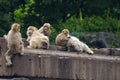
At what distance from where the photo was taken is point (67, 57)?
1529cm

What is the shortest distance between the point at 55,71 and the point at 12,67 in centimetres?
91

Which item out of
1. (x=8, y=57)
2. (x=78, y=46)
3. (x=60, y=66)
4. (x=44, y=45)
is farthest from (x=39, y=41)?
(x=8, y=57)

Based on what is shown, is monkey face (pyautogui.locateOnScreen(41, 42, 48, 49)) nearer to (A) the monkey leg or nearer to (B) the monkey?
(B) the monkey

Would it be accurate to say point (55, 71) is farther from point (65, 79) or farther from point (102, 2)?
point (102, 2)

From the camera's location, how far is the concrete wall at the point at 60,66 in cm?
1489

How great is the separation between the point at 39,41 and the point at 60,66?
1309 millimetres

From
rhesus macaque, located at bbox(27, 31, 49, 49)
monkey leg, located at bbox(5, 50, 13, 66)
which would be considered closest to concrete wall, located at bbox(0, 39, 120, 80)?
monkey leg, located at bbox(5, 50, 13, 66)

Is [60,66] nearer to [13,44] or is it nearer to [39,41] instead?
[13,44]

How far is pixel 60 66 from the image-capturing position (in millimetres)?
15188

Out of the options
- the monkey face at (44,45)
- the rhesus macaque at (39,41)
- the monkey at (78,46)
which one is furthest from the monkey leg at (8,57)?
the monkey at (78,46)

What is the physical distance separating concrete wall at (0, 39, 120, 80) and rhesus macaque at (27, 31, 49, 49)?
0.73ft

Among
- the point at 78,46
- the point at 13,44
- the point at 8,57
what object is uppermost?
the point at 13,44

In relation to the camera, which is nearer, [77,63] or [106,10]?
[77,63]

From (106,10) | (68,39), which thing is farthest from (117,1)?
(68,39)
